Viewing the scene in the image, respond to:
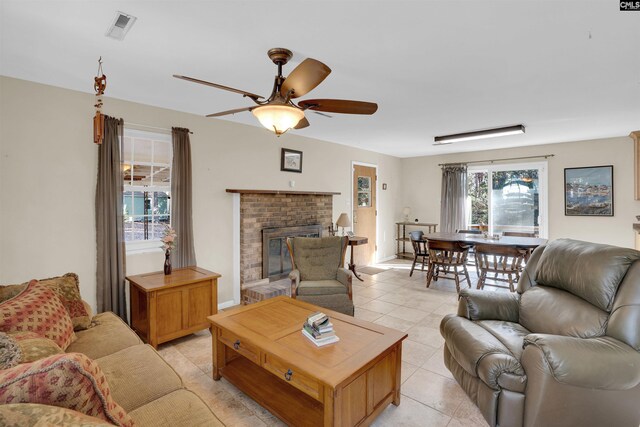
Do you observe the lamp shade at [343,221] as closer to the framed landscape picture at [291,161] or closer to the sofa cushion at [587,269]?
the framed landscape picture at [291,161]

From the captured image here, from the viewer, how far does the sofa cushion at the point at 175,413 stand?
137cm

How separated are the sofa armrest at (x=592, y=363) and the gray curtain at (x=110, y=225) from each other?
3.54 metres

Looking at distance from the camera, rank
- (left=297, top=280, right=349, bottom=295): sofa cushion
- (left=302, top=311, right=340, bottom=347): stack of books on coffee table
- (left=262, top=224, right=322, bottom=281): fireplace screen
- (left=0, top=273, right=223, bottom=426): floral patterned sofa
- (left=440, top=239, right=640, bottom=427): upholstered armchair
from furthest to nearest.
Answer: (left=262, top=224, right=322, bottom=281): fireplace screen → (left=297, top=280, right=349, bottom=295): sofa cushion → (left=302, top=311, right=340, bottom=347): stack of books on coffee table → (left=440, top=239, right=640, bottom=427): upholstered armchair → (left=0, top=273, right=223, bottom=426): floral patterned sofa

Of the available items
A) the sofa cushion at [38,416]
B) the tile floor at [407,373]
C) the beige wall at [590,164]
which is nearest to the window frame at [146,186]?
the tile floor at [407,373]

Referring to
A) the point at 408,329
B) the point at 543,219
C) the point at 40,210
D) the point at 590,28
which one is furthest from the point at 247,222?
the point at 543,219

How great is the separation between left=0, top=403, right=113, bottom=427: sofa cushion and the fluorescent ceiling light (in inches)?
209

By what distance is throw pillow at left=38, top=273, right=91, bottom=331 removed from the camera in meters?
2.22

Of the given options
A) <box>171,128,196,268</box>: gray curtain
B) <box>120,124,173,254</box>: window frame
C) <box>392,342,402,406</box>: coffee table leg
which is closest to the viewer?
<box>392,342,402,406</box>: coffee table leg

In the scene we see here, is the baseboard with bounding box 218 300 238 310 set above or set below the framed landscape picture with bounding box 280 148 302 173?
below

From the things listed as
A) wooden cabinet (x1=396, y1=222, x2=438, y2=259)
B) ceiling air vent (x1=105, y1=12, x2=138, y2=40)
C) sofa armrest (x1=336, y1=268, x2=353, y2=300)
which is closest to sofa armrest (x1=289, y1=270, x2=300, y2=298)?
sofa armrest (x1=336, y1=268, x2=353, y2=300)

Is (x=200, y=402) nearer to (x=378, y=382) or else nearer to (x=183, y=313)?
(x=378, y=382)

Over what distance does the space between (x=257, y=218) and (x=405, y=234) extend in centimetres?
437

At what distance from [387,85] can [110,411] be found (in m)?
2.99

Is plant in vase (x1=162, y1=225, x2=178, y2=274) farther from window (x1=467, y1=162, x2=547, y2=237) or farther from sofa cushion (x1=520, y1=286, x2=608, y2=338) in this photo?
window (x1=467, y1=162, x2=547, y2=237)
